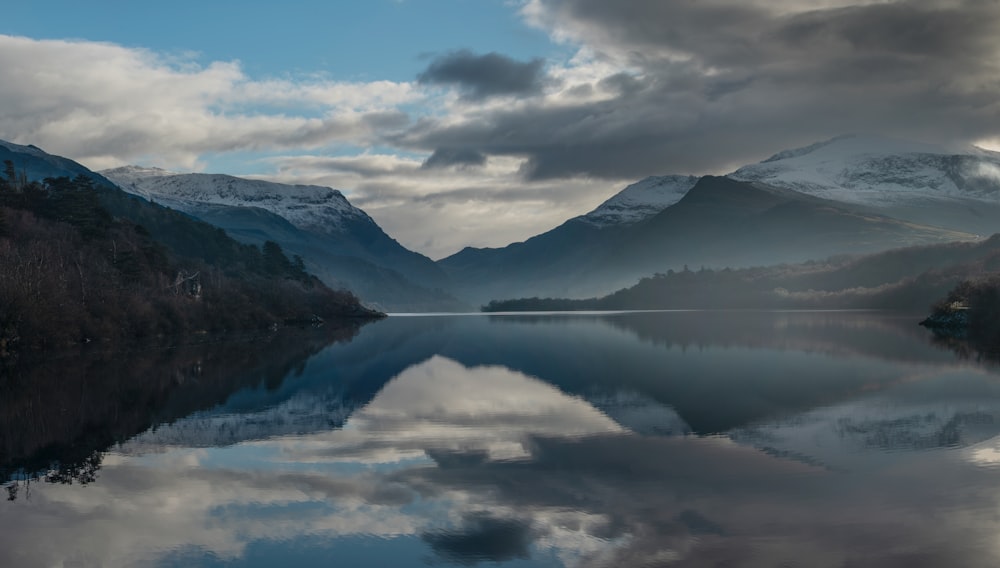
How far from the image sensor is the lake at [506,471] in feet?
57.8

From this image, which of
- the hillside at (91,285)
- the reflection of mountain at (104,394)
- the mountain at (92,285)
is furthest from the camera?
the hillside at (91,285)

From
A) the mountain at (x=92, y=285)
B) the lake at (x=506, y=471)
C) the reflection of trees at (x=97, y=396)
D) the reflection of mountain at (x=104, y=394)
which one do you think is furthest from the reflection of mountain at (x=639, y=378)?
the mountain at (x=92, y=285)

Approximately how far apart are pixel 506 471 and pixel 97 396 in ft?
91.1

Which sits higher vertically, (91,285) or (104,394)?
(91,285)

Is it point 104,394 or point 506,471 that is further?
Result: point 104,394

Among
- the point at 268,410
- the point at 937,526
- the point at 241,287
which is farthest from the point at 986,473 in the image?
the point at 241,287

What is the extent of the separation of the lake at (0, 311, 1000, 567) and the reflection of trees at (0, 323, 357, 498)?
0.22m

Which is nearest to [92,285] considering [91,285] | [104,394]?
[91,285]

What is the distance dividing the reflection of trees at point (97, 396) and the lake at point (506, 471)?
0.73 feet

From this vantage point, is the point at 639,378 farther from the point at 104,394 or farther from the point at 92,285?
the point at 92,285

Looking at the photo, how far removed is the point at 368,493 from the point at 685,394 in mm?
24496

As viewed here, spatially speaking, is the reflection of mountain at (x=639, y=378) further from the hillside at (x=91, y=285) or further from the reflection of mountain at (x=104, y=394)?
the hillside at (x=91, y=285)

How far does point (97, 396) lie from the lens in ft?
139

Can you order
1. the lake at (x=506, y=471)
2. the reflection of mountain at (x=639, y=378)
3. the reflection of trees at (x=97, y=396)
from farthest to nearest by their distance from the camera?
the reflection of mountain at (x=639, y=378)
the reflection of trees at (x=97, y=396)
the lake at (x=506, y=471)
